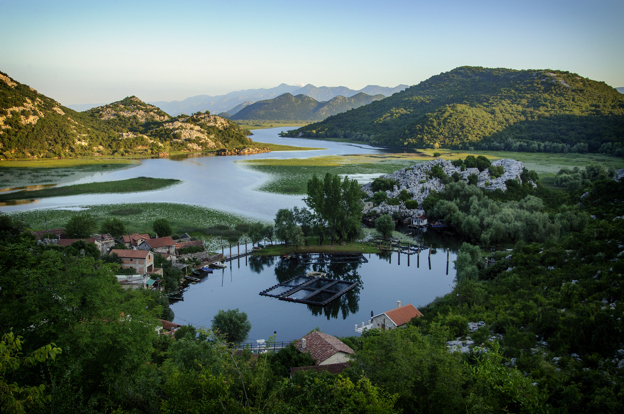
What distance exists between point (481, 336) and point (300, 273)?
21078 millimetres

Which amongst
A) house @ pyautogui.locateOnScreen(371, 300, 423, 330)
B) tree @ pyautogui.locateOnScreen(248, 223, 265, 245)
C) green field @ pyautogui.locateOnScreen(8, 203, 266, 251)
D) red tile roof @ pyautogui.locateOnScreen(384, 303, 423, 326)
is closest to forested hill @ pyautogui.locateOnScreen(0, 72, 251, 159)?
green field @ pyautogui.locateOnScreen(8, 203, 266, 251)

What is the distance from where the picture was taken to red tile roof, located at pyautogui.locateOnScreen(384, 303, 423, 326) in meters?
24.0

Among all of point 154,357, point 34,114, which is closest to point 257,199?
point 154,357

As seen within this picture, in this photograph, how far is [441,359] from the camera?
10.5 metres

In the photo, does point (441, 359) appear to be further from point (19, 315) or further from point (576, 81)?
point (576, 81)

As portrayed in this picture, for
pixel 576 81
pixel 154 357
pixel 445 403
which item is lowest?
pixel 154 357

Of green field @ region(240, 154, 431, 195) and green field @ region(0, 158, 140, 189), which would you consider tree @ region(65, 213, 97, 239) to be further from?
green field @ region(0, 158, 140, 189)

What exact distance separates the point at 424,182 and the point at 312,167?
3615 cm

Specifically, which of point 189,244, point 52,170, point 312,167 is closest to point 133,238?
point 189,244

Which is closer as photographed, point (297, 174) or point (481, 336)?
point (481, 336)

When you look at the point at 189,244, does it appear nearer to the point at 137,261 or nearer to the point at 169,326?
the point at 137,261

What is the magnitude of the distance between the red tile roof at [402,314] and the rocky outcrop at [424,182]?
3063 centimetres

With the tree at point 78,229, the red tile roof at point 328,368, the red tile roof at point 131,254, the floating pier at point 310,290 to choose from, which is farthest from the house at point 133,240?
the red tile roof at point 328,368

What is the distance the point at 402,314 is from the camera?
24.8m
